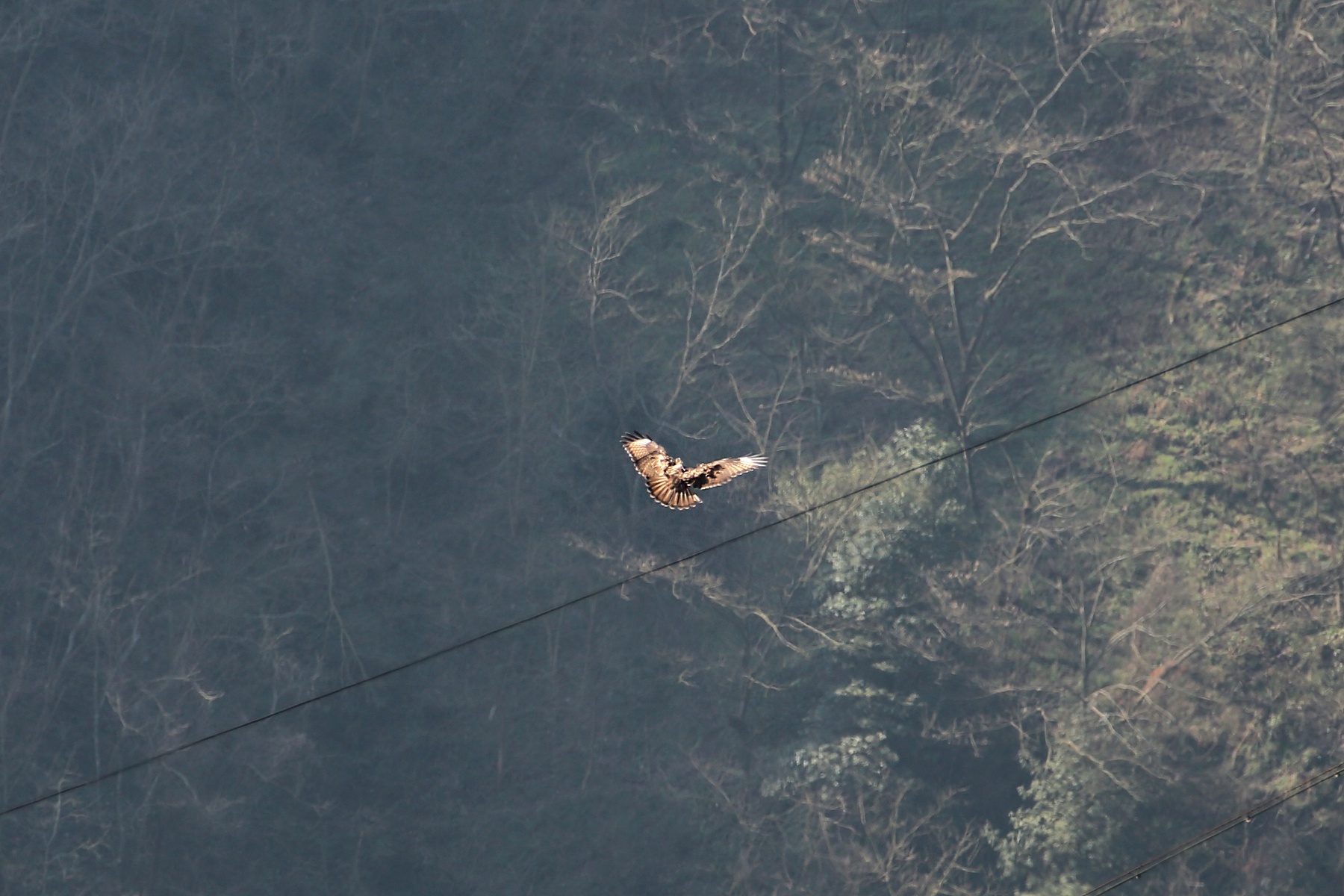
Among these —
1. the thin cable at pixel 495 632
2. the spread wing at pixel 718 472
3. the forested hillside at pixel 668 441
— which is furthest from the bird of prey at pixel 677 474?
the forested hillside at pixel 668 441

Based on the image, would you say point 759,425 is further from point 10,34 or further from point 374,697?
point 10,34

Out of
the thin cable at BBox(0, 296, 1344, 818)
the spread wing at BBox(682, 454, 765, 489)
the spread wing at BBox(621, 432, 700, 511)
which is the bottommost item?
the thin cable at BBox(0, 296, 1344, 818)

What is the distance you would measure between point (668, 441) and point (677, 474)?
1858 cm

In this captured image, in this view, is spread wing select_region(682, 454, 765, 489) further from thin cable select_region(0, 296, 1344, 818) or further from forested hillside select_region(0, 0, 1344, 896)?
forested hillside select_region(0, 0, 1344, 896)

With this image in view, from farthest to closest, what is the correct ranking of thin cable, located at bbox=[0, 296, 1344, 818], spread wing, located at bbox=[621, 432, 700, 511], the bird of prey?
thin cable, located at bbox=[0, 296, 1344, 818] → spread wing, located at bbox=[621, 432, 700, 511] → the bird of prey

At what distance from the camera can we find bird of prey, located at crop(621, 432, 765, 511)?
2147cm

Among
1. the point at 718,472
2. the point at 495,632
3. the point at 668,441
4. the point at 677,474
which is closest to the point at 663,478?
the point at 677,474

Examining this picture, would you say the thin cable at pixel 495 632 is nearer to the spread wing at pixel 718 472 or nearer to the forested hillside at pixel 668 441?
the forested hillside at pixel 668 441

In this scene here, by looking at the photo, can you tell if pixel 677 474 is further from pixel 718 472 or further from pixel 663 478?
pixel 718 472

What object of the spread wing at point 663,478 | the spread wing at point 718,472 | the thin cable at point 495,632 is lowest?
the thin cable at point 495,632

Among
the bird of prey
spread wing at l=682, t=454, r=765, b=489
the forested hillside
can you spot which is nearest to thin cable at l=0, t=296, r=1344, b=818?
the forested hillside

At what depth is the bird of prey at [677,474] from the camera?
21.5 m

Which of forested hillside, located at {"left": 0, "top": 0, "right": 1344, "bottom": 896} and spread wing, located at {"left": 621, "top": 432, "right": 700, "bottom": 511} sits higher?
spread wing, located at {"left": 621, "top": 432, "right": 700, "bottom": 511}

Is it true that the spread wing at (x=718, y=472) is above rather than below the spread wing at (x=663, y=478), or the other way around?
above
